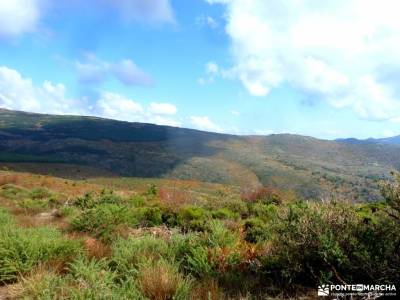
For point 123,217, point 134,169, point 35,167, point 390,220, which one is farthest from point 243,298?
point 134,169

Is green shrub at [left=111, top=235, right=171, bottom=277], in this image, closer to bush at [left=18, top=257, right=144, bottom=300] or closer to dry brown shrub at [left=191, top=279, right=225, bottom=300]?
bush at [left=18, top=257, right=144, bottom=300]

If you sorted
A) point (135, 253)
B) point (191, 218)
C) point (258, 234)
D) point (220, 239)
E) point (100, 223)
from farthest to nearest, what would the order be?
point (191, 218) < point (100, 223) < point (258, 234) < point (220, 239) < point (135, 253)

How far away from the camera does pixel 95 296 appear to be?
16.3 ft

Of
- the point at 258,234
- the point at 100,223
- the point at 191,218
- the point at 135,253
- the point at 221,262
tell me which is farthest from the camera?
the point at 191,218

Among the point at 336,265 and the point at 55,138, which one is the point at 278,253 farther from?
the point at 55,138

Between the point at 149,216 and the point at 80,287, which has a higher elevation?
the point at 80,287

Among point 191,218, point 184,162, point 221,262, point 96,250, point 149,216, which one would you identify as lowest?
point 184,162

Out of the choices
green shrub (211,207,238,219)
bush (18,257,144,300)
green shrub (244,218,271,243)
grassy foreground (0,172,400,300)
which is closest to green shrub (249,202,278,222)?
green shrub (211,207,238,219)

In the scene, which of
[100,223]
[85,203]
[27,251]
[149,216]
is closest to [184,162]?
[85,203]

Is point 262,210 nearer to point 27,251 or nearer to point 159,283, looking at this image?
point 27,251

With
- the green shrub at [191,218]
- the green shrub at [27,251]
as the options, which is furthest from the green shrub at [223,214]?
the green shrub at [27,251]

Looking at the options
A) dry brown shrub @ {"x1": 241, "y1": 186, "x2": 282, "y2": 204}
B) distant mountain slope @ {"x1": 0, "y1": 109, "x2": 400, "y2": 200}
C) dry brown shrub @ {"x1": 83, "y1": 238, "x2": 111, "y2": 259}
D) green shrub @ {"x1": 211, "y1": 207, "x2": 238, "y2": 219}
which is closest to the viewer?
dry brown shrub @ {"x1": 83, "y1": 238, "x2": 111, "y2": 259}

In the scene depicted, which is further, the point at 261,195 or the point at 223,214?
the point at 261,195

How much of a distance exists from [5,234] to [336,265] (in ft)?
18.2
